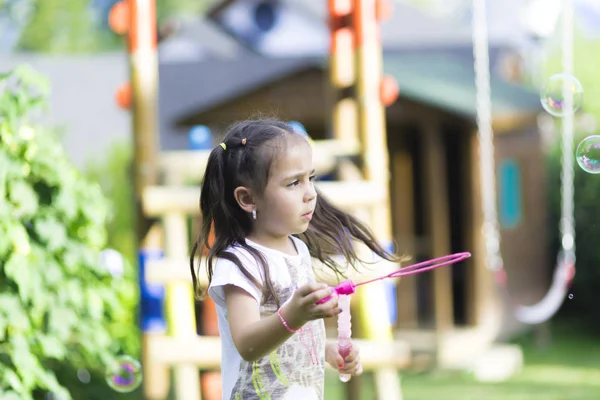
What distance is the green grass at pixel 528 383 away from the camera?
786 cm

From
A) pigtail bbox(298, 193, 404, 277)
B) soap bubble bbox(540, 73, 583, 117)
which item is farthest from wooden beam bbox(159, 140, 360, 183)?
pigtail bbox(298, 193, 404, 277)

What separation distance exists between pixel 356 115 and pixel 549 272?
7.34m

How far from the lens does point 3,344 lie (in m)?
3.88

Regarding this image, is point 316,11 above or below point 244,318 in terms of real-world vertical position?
above

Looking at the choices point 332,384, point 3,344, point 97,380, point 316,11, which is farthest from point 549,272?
point 3,344

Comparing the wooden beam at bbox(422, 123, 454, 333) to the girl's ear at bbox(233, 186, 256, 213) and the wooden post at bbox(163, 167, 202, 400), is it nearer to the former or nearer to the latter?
the wooden post at bbox(163, 167, 202, 400)

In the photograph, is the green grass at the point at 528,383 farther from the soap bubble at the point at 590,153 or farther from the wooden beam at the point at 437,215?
the soap bubble at the point at 590,153

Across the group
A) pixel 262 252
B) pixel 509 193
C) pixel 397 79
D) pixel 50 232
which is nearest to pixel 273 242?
pixel 262 252

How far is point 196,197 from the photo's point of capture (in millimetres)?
5234

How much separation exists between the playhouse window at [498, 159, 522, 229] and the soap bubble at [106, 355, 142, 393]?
7349mm

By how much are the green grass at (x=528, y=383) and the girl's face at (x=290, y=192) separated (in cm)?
484

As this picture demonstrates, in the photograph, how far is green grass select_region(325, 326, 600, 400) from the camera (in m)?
7.86

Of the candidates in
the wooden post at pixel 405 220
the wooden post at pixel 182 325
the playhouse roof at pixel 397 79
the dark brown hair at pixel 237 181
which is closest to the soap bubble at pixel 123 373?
the wooden post at pixel 182 325

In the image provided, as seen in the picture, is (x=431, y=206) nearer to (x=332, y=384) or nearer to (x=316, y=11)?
(x=332, y=384)
